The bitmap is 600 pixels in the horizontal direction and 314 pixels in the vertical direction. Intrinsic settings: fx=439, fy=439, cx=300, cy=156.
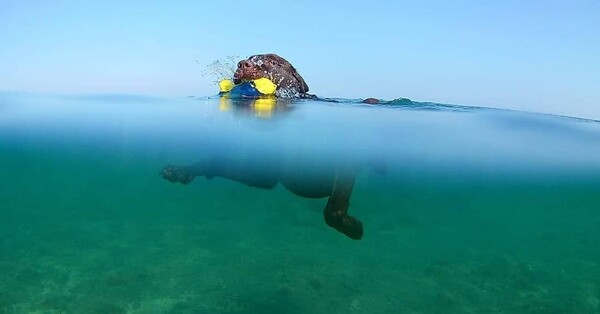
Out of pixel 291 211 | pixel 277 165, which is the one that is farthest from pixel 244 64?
pixel 291 211

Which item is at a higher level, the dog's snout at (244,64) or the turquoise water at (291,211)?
the dog's snout at (244,64)

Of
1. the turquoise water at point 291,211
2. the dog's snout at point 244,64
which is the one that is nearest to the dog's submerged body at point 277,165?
the dog's snout at point 244,64

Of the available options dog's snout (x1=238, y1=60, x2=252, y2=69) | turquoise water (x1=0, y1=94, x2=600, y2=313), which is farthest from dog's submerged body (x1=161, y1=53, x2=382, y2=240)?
turquoise water (x1=0, y1=94, x2=600, y2=313)

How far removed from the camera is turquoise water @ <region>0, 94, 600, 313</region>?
7.60m

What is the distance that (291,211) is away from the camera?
23078 mm

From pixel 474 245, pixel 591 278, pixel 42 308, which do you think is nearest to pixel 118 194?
pixel 474 245

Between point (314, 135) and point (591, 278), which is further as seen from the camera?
point (314, 135)

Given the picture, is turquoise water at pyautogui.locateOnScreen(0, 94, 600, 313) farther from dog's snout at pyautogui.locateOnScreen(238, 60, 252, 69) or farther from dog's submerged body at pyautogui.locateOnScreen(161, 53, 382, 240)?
dog's snout at pyautogui.locateOnScreen(238, 60, 252, 69)

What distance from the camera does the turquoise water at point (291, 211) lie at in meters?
7.60

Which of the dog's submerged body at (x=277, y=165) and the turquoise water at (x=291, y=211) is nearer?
the turquoise water at (x=291, y=211)

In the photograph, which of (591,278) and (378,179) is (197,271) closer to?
(591,278)

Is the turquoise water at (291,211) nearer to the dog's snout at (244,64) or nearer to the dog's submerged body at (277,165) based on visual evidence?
the dog's submerged body at (277,165)

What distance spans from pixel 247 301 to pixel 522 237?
20.3 meters

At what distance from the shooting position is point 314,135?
1558cm
